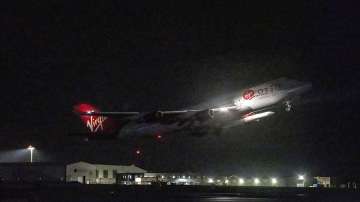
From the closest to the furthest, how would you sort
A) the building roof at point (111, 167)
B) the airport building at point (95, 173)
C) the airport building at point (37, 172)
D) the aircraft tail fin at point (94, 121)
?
1. the aircraft tail fin at point (94, 121)
2. the airport building at point (95, 173)
3. the airport building at point (37, 172)
4. the building roof at point (111, 167)

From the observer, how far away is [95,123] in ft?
341

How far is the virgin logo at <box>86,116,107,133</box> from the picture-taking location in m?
102

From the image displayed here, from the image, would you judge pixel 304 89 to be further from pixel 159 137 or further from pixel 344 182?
pixel 344 182

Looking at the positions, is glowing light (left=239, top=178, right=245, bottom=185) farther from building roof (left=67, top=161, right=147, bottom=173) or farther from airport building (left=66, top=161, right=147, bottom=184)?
building roof (left=67, top=161, right=147, bottom=173)

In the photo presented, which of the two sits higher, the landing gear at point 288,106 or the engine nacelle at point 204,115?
the landing gear at point 288,106

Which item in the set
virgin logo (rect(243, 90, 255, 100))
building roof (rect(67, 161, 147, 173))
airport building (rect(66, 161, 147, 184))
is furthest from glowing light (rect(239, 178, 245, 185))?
virgin logo (rect(243, 90, 255, 100))

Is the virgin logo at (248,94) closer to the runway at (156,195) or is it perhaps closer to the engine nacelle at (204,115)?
the engine nacelle at (204,115)

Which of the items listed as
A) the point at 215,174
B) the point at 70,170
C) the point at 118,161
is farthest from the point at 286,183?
the point at 118,161

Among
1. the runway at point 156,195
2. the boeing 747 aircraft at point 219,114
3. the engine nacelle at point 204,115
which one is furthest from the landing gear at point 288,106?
the runway at point 156,195

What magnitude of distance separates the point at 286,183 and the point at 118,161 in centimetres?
6398

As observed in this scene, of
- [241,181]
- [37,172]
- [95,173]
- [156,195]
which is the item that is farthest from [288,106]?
[37,172]

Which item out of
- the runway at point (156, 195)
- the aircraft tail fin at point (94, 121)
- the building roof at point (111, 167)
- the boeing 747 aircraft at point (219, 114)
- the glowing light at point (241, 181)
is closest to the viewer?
the runway at point (156, 195)

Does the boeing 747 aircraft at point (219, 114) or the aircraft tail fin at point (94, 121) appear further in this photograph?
the aircraft tail fin at point (94, 121)

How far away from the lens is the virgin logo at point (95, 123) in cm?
10194
